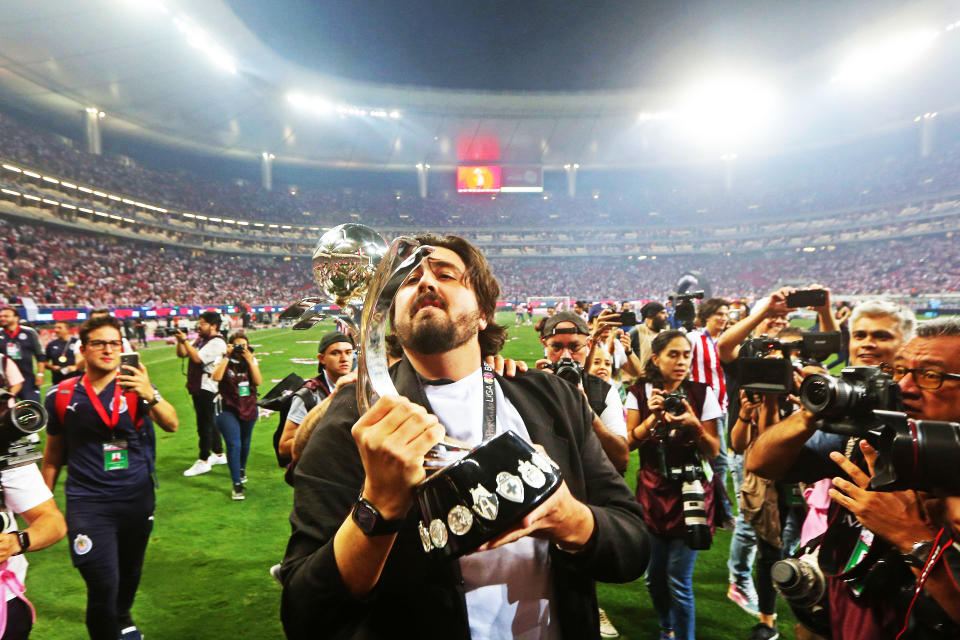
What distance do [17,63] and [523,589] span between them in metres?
43.4

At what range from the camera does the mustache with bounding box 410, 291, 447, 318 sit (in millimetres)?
1408

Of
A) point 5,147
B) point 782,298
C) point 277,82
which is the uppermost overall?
point 277,82

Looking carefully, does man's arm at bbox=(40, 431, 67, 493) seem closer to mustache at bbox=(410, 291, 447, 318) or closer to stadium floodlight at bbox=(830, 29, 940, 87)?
mustache at bbox=(410, 291, 447, 318)

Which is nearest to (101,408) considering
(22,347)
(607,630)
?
(607,630)

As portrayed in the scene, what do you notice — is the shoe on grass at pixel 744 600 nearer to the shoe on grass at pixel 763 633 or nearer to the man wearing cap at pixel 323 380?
the shoe on grass at pixel 763 633

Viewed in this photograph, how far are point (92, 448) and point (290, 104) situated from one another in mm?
47941

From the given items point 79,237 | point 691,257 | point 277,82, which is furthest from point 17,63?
point 691,257

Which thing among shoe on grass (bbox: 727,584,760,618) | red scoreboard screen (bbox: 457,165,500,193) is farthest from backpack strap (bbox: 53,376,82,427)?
red scoreboard screen (bbox: 457,165,500,193)

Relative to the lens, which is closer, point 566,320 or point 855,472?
point 855,472

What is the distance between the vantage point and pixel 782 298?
369 centimetres

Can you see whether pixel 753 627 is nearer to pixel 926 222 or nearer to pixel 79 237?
pixel 79 237

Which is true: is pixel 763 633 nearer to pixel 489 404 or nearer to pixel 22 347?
pixel 489 404

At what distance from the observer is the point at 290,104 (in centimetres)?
4441

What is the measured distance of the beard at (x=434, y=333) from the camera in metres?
1.42
